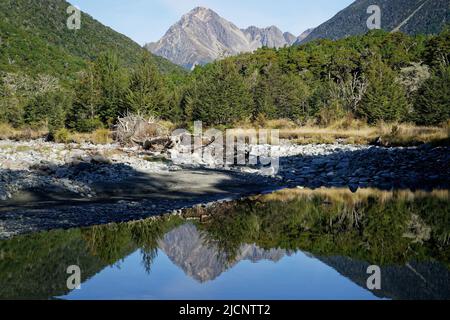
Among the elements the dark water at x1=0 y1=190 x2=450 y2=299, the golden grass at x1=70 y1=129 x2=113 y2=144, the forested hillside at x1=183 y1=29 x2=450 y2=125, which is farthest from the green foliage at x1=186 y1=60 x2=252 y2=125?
the dark water at x1=0 y1=190 x2=450 y2=299

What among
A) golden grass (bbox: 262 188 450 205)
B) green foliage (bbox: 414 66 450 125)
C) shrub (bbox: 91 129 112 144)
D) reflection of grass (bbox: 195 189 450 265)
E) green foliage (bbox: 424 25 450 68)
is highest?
green foliage (bbox: 424 25 450 68)

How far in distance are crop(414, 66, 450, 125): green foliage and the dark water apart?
27.4 metres

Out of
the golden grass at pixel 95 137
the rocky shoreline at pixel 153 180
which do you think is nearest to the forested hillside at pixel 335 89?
the golden grass at pixel 95 137

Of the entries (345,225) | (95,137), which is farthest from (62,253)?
(95,137)

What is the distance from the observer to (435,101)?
36219 millimetres

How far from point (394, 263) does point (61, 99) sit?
4947 centimetres

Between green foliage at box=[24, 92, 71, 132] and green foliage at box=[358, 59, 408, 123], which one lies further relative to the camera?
green foliage at box=[24, 92, 71, 132]

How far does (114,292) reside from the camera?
5816mm

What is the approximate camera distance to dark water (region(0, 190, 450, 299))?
586 centimetres

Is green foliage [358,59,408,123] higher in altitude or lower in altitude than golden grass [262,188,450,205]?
higher

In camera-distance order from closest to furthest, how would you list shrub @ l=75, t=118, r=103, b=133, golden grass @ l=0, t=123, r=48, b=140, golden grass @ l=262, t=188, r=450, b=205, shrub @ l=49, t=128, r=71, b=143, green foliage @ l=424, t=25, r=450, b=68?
golden grass @ l=262, t=188, r=450, b=205 → shrub @ l=49, t=128, r=71, b=143 → shrub @ l=75, t=118, r=103, b=133 → golden grass @ l=0, t=123, r=48, b=140 → green foliage @ l=424, t=25, r=450, b=68

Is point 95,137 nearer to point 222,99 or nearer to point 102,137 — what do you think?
point 102,137

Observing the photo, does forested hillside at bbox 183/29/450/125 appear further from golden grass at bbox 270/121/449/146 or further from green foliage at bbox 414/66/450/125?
golden grass at bbox 270/121/449/146
